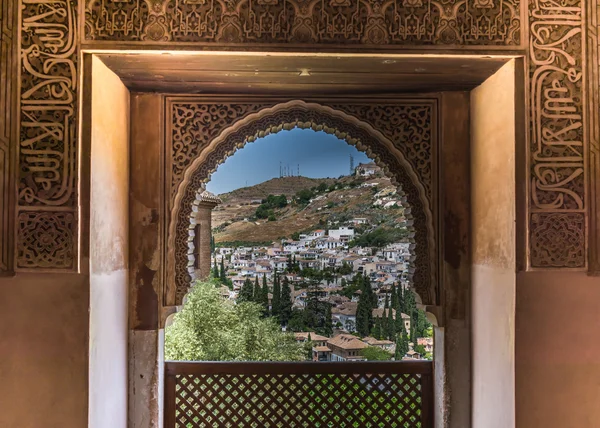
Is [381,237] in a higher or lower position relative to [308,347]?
higher

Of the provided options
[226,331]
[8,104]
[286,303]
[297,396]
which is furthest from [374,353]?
[8,104]

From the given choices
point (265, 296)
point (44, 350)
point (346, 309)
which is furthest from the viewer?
point (265, 296)

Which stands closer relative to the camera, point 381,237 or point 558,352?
point 558,352

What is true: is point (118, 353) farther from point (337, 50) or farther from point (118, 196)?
point (337, 50)

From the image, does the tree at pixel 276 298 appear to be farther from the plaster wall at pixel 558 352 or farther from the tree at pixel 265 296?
the plaster wall at pixel 558 352

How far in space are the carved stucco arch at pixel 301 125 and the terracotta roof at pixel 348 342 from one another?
708 cm

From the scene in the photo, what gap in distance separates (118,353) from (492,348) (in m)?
2.45

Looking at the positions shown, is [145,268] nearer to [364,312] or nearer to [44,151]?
[44,151]

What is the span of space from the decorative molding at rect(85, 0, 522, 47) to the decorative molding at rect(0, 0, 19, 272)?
16.8 inches

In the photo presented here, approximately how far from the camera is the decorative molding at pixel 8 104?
245cm

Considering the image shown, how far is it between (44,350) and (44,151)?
1101 millimetres

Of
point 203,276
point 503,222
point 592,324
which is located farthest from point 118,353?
point 203,276

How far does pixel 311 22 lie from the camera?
252cm

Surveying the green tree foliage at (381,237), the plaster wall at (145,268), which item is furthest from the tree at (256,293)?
the plaster wall at (145,268)
